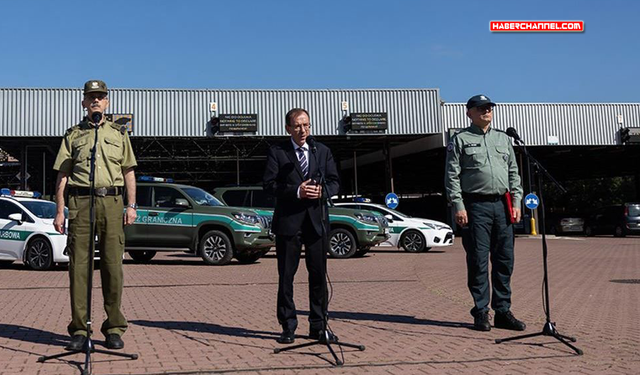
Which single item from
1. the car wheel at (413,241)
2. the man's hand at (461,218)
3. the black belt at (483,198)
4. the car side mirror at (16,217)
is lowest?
the car wheel at (413,241)

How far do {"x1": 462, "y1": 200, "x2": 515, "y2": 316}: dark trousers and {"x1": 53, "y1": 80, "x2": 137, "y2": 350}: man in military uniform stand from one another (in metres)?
2.90

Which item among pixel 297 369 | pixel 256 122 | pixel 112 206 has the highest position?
pixel 256 122

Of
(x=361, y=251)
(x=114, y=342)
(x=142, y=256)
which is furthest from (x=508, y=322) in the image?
(x=142, y=256)

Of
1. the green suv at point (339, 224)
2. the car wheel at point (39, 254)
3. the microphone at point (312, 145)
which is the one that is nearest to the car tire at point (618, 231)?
the green suv at point (339, 224)

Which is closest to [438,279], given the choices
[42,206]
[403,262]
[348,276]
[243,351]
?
[348,276]

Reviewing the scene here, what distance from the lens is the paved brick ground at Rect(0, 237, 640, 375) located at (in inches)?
182

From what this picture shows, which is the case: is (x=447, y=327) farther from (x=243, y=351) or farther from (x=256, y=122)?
(x=256, y=122)

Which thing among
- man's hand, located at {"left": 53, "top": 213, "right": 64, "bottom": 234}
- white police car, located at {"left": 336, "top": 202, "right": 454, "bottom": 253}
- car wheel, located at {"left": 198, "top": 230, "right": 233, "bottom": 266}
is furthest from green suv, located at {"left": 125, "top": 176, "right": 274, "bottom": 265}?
man's hand, located at {"left": 53, "top": 213, "right": 64, "bottom": 234}

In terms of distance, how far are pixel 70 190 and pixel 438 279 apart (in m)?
7.35

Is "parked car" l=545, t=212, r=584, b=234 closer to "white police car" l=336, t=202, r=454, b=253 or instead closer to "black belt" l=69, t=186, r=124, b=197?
"white police car" l=336, t=202, r=454, b=253

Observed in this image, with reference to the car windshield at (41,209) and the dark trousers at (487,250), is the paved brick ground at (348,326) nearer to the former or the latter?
the dark trousers at (487,250)

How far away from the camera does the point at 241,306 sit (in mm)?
7816

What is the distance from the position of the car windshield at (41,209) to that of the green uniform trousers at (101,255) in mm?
9198

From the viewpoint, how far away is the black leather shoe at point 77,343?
4996 mm
